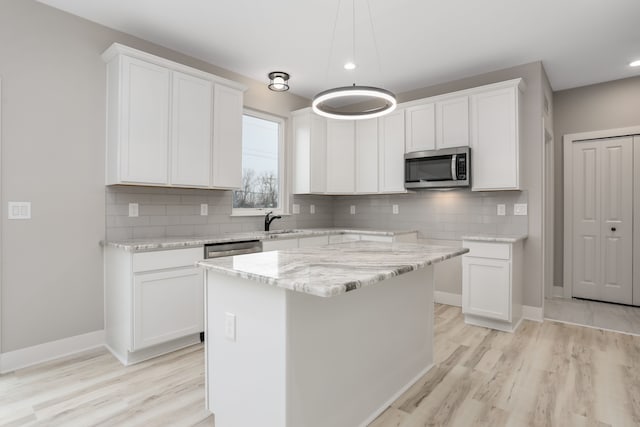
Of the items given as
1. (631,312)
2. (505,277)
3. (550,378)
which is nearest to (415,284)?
(550,378)

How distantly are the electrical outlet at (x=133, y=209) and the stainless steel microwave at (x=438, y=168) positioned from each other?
2.88 metres

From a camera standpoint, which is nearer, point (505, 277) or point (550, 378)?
point (550, 378)

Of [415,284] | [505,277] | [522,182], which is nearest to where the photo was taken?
[415,284]

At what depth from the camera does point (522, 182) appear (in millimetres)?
3699

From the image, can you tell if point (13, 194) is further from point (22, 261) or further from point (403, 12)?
point (403, 12)

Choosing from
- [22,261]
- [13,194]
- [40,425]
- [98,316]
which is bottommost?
[40,425]

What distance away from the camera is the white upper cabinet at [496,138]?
139 inches

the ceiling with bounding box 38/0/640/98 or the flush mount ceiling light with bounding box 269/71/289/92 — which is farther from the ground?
the ceiling with bounding box 38/0/640/98

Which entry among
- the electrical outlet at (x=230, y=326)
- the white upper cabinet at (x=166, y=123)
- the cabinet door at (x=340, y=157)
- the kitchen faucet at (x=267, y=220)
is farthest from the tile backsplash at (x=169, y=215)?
the electrical outlet at (x=230, y=326)

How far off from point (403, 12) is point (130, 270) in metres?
2.83

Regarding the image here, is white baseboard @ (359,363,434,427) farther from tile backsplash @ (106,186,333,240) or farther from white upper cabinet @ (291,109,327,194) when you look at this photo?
white upper cabinet @ (291,109,327,194)

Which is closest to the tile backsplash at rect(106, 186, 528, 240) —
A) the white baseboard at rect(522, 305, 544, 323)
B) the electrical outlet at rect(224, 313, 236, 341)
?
the white baseboard at rect(522, 305, 544, 323)

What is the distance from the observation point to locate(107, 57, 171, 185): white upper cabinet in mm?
2777

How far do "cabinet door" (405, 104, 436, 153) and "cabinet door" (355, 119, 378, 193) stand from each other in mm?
471
